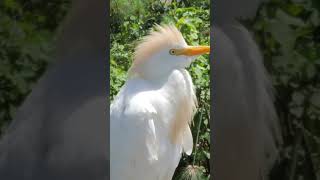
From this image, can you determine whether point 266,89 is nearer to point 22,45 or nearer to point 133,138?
point 22,45

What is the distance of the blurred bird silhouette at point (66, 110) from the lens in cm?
159

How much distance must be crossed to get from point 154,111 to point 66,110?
141 centimetres

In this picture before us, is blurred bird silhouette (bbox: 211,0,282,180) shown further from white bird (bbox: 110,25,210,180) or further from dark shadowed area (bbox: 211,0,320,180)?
white bird (bbox: 110,25,210,180)

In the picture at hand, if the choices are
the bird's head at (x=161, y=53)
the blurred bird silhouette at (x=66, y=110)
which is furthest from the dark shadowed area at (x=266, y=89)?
the bird's head at (x=161, y=53)

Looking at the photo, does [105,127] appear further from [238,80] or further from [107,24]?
[238,80]

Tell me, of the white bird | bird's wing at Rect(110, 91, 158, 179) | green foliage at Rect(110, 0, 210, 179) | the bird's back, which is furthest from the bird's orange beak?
green foliage at Rect(110, 0, 210, 179)

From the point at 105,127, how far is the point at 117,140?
132cm

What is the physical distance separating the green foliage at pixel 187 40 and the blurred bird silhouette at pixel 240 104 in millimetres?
2074

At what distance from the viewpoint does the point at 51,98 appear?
1.59 meters

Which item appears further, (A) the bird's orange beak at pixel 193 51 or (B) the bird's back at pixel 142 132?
(A) the bird's orange beak at pixel 193 51

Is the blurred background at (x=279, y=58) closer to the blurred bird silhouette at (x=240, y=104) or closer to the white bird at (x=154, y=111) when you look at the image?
the blurred bird silhouette at (x=240, y=104)

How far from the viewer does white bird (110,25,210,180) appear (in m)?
2.92

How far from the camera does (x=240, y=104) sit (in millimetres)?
1571

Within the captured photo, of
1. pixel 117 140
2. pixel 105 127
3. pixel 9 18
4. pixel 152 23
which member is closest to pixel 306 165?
pixel 105 127
